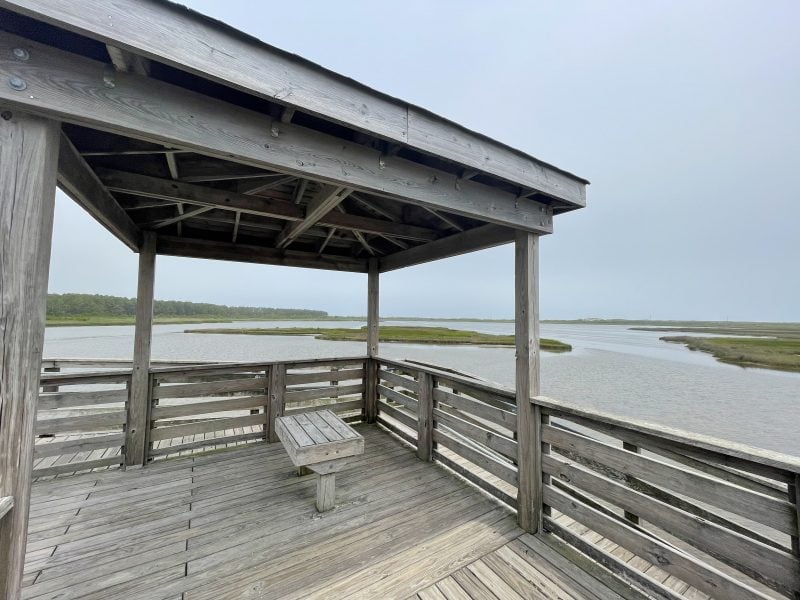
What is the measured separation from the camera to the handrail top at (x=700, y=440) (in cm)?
122

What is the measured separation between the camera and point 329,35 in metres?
8.66

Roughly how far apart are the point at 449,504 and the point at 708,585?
1468 millimetres

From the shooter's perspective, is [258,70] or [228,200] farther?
[228,200]

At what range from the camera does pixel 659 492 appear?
1.69 m

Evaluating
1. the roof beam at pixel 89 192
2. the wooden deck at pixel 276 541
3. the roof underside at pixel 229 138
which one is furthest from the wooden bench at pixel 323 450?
the roof beam at pixel 89 192

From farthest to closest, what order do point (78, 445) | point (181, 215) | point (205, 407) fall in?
point (205, 407), point (181, 215), point (78, 445)

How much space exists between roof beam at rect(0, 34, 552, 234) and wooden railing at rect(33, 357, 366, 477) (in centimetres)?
264

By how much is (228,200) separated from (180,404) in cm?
233

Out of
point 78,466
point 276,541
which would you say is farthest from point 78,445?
point 276,541

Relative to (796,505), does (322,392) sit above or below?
below

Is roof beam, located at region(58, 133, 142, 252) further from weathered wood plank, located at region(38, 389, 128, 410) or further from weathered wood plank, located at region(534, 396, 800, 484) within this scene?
weathered wood plank, located at region(534, 396, 800, 484)

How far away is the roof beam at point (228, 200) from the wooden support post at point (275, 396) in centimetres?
185

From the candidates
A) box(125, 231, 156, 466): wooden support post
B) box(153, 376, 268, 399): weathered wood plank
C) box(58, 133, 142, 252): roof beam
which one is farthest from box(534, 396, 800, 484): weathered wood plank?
box(125, 231, 156, 466): wooden support post

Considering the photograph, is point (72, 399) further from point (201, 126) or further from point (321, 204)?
point (201, 126)
